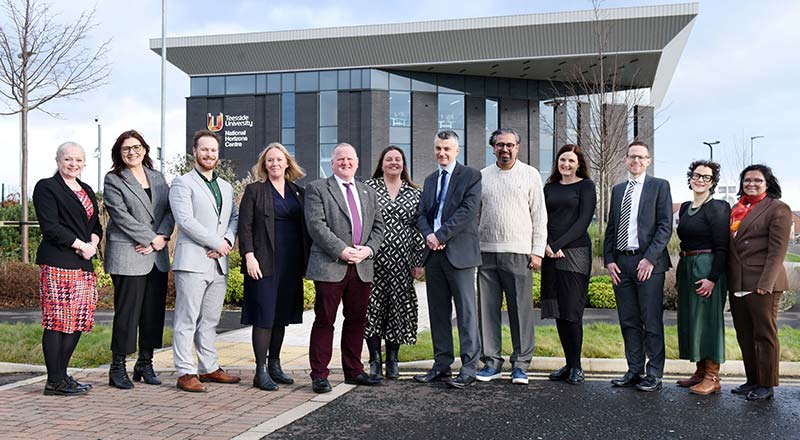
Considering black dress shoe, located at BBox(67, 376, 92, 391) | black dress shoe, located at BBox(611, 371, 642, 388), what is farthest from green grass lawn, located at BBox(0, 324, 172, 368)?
black dress shoe, located at BBox(611, 371, 642, 388)

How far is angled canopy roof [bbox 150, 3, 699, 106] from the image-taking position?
110 feet

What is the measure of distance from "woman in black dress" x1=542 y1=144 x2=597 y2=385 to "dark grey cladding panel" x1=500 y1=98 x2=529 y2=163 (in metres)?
34.5

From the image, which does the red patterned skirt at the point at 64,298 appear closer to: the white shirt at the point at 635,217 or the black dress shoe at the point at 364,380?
the black dress shoe at the point at 364,380

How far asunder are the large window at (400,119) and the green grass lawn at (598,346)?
3054cm

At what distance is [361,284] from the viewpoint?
6.22 meters

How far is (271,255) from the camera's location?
6.14 m

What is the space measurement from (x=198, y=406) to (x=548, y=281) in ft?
11.0

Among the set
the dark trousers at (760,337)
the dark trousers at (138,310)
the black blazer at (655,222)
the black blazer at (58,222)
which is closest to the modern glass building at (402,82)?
the black blazer at (655,222)

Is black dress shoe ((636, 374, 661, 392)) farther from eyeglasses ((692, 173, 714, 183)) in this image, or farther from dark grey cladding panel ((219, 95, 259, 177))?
dark grey cladding panel ((219, 95, 259, 177))

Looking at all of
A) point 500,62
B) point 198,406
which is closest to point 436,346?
point 198,406

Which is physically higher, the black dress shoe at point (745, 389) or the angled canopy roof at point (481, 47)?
the angled canopy roof at point (481, 47)

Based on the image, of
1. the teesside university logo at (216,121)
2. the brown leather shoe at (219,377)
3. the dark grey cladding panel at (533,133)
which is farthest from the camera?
the teesside university logo at (216,121)

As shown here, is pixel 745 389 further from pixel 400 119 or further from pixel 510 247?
pixel 400 119

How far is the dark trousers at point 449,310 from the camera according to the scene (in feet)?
Result: 21.1
